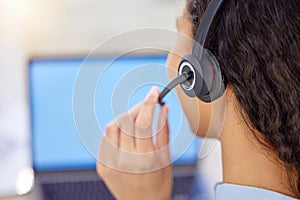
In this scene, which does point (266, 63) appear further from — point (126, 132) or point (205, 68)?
point (126, 132)

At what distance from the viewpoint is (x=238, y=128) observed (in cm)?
70

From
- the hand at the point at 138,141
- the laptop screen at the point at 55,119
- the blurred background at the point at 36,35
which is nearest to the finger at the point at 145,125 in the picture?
the hand at the point at 138,141

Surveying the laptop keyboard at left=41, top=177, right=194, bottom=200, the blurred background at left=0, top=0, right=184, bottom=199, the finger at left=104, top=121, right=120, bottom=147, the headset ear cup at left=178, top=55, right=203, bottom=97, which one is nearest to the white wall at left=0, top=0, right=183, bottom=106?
the blurred background at left=0, top=0, right=184, bottom=199

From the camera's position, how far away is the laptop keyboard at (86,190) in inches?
62.8

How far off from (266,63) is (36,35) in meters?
1.18

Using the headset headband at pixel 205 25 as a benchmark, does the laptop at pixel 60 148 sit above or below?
below

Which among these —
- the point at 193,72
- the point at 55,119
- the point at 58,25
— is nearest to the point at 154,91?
the point at 193,72

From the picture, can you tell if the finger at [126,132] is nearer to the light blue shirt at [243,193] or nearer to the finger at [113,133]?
the finger at [113,133]

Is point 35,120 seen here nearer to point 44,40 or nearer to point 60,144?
point 60,144

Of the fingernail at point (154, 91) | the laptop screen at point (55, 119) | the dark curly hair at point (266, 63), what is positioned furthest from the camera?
the laptop screen at point (55, 119)

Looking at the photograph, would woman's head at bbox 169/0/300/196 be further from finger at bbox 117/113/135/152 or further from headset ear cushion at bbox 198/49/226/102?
finger at bbox 117/113/135/152

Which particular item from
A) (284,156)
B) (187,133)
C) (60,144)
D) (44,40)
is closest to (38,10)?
(44,40)

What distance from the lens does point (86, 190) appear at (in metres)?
1.62

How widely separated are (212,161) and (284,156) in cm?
98
